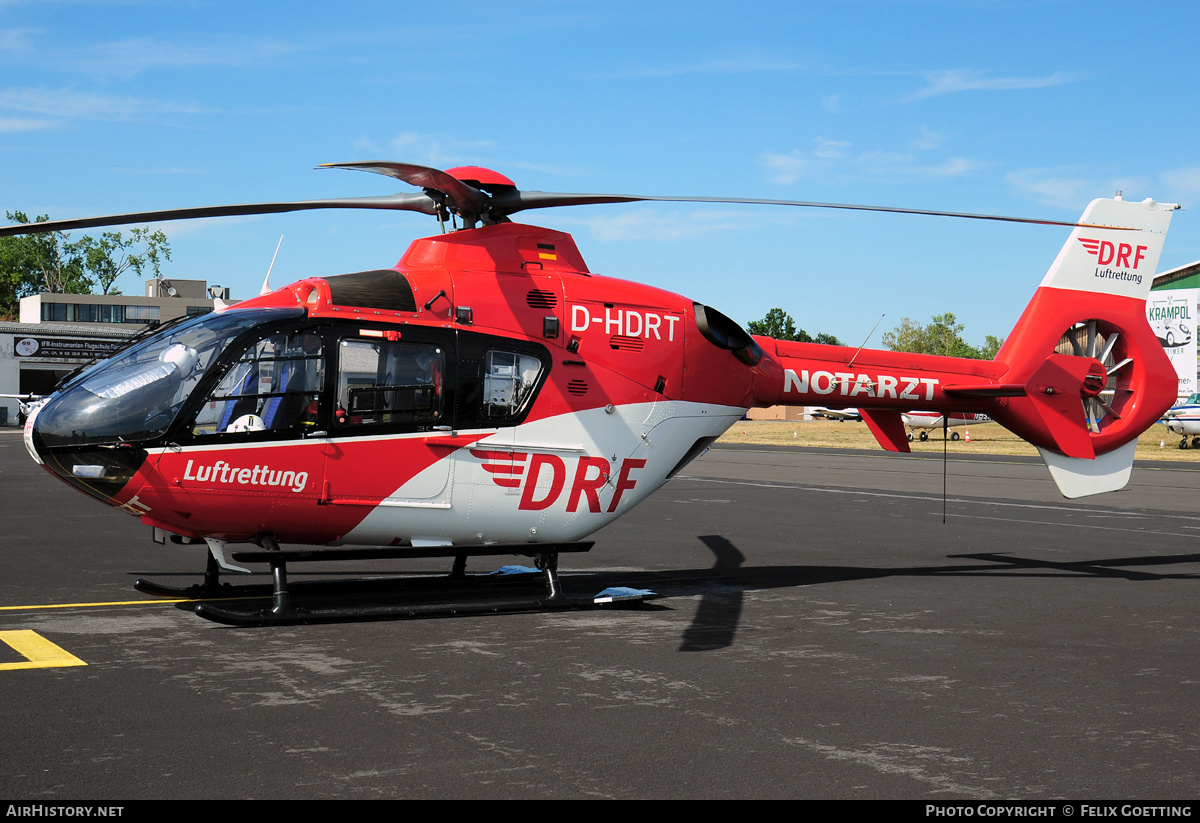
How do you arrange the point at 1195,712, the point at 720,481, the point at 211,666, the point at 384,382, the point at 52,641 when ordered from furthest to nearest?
the point at 720,481 → the point at 384,382 → the point at 52,641 → the point at 211,666 → the point at 1195,712

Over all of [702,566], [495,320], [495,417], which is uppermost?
[495,320]

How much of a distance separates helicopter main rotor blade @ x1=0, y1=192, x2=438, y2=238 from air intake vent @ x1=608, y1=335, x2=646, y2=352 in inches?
85.7

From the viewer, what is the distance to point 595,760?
5.68 m

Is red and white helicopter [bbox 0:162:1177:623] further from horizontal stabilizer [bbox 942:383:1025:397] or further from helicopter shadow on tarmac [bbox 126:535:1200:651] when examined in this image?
horizontal stabilizer [bbox 942:383:1025:397]

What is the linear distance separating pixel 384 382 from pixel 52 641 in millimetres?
3357

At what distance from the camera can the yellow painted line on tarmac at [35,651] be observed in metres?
7.66

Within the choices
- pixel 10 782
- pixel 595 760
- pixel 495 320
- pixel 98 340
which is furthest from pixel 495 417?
pixel 98 340

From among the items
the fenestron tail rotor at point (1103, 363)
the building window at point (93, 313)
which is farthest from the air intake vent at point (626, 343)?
the building window at point (93, 313)

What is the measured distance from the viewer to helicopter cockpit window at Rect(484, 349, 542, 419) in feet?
32.8

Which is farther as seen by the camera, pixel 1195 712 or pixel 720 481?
pixel 720 481

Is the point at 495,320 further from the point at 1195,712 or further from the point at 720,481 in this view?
the point at 720,481

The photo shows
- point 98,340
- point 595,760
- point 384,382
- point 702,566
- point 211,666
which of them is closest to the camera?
point 595,760

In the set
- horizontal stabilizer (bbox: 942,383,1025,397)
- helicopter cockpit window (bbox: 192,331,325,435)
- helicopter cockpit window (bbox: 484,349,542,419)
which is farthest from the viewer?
horizontal stabilizer (bbox: 942,383,1025,397)

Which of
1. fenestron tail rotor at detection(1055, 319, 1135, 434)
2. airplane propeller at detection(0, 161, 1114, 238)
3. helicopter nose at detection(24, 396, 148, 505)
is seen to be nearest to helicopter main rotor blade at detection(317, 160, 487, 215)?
airplane propeller at detection(0, 161, 1114, 238)
